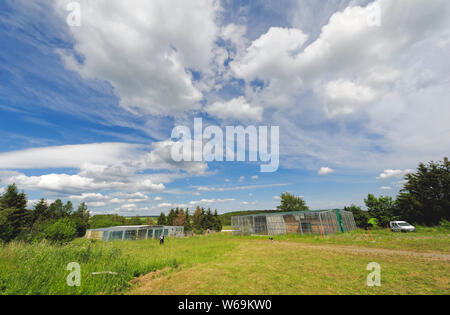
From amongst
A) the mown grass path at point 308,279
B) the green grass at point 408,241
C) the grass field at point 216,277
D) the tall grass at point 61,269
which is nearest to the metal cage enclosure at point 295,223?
the green grass at point 408,241

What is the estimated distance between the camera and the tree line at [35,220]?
79.5ft

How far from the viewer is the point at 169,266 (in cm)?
1159

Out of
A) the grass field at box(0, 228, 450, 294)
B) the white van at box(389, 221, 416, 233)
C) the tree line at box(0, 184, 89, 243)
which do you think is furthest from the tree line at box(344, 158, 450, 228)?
the tree line at box(0, 184, 89, 243)

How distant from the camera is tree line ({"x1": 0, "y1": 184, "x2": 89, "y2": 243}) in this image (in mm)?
24217

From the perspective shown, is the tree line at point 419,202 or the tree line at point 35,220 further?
the tree line at point 419,202

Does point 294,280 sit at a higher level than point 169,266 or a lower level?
higher

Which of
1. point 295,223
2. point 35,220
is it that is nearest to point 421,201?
point 295,223

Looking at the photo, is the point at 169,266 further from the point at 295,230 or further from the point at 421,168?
the point at 421,168

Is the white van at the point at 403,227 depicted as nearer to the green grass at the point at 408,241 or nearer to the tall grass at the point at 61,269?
→ the green grass at the point at 408,241

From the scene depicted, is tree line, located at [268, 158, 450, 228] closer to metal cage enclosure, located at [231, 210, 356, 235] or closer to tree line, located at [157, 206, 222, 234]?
metal cage enclosure, located at [231, 210, 356, 235]

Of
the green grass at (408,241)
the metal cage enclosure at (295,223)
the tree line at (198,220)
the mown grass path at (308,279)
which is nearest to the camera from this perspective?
the mown grass path at (308,279)
